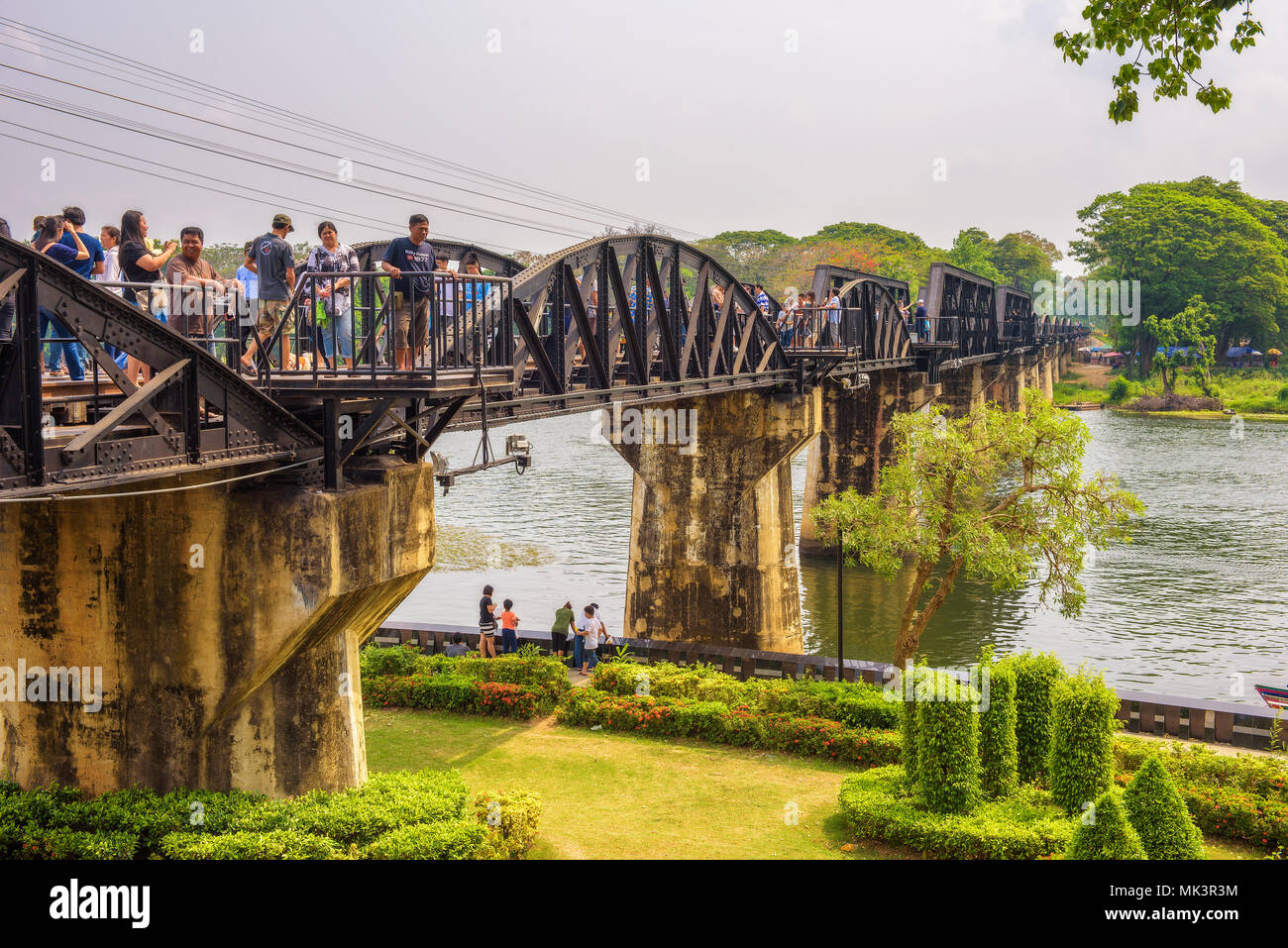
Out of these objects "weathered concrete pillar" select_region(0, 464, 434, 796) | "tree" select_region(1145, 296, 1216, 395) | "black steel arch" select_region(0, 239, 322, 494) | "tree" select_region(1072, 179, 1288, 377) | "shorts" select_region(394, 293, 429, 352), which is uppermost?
"tree" select_region(1072, 179, 1288, 377)

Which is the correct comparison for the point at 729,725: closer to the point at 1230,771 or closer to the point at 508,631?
the point at 508,631

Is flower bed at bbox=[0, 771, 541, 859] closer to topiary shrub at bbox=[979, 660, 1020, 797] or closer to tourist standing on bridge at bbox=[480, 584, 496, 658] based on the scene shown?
topiary shrub at bbox=[979, 660, 1020, 797]

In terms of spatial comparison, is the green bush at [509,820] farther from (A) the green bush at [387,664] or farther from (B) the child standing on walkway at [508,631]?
(B) the child standing on walkway at [508,631]

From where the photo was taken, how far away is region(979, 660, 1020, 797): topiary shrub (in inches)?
564

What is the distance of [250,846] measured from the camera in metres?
11.7

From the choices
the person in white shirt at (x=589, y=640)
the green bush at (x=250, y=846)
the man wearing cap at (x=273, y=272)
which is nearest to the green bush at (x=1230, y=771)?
the green bush at (x=250, y=846)

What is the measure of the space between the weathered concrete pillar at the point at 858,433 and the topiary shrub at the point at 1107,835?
115 feet

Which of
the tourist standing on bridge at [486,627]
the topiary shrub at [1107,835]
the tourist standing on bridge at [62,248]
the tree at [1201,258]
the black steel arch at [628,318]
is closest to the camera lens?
the tourist standing on bridge at [62,248]

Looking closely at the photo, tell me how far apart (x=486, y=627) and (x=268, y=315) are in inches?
446

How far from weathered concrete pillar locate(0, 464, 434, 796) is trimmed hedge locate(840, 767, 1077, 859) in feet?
21.1

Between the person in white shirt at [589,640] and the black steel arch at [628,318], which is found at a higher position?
the black steel arch at [628,318]

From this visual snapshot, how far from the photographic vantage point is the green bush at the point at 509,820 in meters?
13.2

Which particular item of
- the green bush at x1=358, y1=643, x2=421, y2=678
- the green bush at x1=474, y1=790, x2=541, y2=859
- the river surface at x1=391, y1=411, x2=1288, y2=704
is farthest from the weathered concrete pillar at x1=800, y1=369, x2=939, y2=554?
the green bush at x1=474, y1=790, x2=541, y2=859
